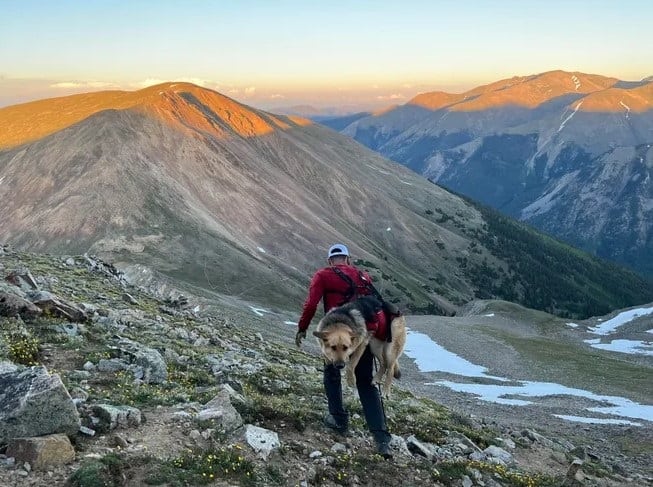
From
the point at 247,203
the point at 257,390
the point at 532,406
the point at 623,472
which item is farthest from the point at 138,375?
the point at 247,203

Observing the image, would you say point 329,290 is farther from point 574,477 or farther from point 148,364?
point 574,477

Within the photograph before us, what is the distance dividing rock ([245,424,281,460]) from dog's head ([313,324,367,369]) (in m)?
1.87

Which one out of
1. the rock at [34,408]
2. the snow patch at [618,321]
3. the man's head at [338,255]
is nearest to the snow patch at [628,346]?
the snow patch at [618,321]

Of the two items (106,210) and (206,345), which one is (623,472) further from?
(106,210)

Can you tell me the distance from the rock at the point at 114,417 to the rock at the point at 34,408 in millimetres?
688

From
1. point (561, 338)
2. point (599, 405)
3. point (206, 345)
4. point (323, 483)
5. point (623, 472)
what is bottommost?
point (561, 338)

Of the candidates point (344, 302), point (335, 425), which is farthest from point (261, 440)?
point (344, 302)

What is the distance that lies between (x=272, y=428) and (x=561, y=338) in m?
80.3

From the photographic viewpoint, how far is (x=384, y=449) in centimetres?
1183

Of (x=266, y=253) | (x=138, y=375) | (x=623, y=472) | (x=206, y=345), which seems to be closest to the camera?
(x=138, y=375)

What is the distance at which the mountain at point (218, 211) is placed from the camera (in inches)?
3693

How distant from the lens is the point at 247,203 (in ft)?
425

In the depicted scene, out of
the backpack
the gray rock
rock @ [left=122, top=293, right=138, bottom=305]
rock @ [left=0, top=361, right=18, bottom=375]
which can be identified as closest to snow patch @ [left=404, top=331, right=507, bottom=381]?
rock @ [left=122, top=293, right=138, bottom=305]

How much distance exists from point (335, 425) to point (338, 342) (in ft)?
9.17
